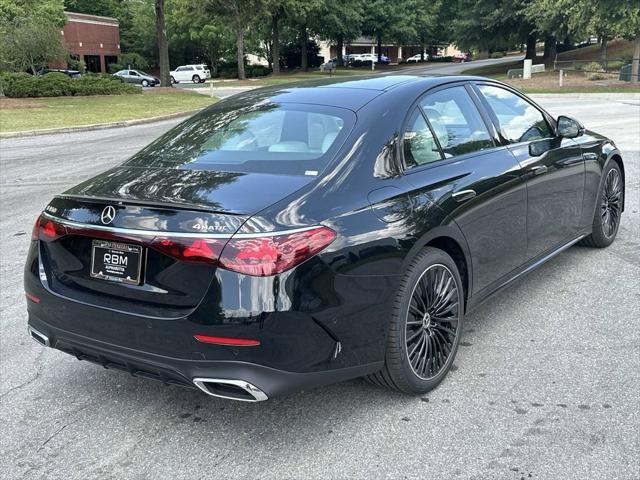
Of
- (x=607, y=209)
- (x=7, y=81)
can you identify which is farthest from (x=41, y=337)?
(x=7, y=81)

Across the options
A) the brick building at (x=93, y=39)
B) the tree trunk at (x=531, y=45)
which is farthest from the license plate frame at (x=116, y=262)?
the brick building at (x=93, y=39)

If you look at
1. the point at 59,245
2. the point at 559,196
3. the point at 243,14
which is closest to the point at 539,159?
the point at 559,196

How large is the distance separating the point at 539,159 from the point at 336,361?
7.96 feet

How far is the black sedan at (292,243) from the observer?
2.69 meters

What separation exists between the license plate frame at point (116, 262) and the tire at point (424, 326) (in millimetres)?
1241

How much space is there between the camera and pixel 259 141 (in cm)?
354

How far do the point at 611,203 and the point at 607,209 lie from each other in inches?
3.9

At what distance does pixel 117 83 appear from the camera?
28.1 meters

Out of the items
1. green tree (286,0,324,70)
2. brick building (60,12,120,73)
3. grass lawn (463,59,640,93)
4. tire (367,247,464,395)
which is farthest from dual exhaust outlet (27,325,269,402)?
brick building (60,12,120,73)

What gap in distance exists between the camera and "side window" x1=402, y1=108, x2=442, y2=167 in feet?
11.3

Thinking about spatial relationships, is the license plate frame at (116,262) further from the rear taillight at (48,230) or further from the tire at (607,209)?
the tire at (607,209)

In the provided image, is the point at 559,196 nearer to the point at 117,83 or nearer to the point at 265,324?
the point at 265,324

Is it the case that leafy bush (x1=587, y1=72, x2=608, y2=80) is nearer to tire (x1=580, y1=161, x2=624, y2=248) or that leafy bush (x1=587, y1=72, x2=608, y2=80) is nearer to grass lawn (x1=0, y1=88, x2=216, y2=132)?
grass lawn (x1=0, y1=88, x2=216, y2=132)

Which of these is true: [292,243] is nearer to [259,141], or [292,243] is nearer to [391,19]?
[259,141]
